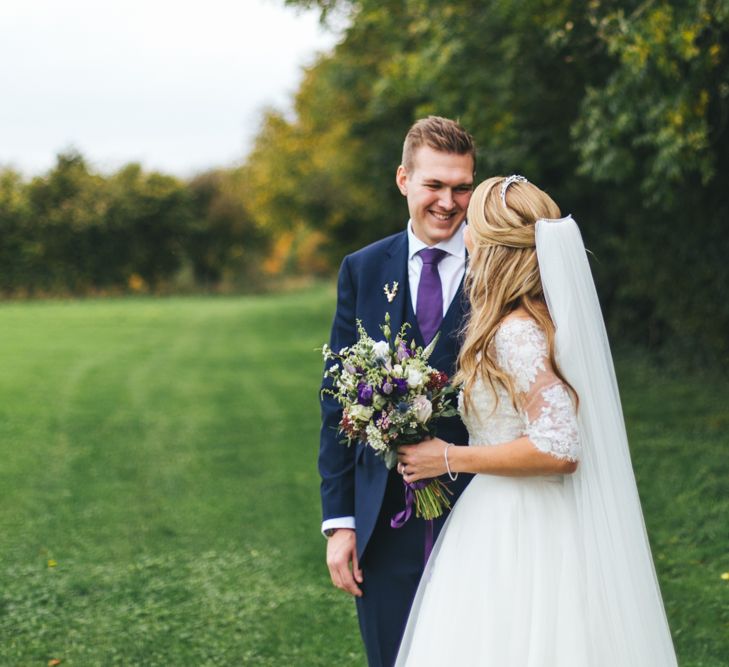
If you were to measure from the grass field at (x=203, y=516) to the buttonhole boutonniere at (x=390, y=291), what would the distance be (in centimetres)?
272

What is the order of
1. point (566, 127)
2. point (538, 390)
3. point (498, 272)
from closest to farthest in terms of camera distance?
point (538, 390)
point (498, 272)
point (566, 127)

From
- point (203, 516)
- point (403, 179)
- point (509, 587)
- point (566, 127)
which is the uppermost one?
point (566, 127)

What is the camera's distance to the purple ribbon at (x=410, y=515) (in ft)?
10.3

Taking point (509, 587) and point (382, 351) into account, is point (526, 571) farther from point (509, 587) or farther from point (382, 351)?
point (382, 351)

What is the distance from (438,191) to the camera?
336cm

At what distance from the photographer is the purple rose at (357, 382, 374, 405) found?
2938 mm

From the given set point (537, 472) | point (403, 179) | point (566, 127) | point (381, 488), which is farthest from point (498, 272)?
→ point (566, 127)

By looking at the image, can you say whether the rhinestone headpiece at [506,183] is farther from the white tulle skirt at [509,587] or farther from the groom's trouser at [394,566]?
the groom's trouser at [394,566]

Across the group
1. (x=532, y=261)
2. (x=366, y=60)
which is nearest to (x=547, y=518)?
(x=532, y=261)

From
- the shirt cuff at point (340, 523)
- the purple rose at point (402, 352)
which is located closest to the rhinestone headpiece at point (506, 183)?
the purple rose at point (402, 352)

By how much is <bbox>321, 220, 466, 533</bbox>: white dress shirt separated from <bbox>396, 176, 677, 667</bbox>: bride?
12.8 inches

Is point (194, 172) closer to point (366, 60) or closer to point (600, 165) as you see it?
point (366, 60)

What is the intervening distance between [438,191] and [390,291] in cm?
37

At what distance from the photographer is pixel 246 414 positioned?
13.6 meters
